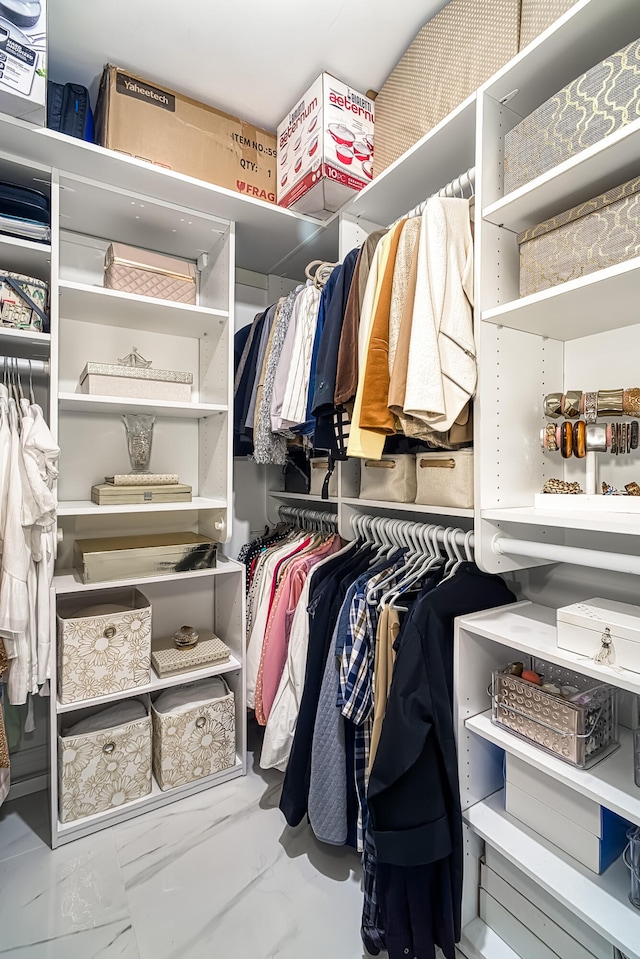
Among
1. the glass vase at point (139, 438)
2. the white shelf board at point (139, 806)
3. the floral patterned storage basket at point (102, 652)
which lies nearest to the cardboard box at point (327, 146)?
the glass vase at point (139, 438)

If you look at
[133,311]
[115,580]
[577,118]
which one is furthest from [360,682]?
[133,311]

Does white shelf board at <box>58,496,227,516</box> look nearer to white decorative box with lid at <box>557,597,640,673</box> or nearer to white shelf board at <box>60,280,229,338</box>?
white shelf board at <box>60,280,229,338</box>

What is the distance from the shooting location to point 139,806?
1.68 metres

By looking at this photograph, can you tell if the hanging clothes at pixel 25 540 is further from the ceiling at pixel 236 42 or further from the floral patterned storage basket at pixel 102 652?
the ceiling at pixel 236 42

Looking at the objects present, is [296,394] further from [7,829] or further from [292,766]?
[7,829]

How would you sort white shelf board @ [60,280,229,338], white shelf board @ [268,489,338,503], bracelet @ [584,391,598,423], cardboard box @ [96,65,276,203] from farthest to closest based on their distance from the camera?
white shelf board @ [268,489,338,503]
white shelf board @ [60,280,229,338]
cardboard box @ [96,65,276,203]
bracelet @ [584,391,598,423]

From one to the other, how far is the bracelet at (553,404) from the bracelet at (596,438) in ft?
0.33

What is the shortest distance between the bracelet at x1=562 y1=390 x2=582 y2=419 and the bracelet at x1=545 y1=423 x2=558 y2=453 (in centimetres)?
5

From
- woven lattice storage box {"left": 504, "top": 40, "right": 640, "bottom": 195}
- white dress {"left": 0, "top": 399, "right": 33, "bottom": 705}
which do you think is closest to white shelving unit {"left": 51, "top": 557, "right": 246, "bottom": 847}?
white dress {"left": 0, "top": 399, "right": 33, "bottom": 705}

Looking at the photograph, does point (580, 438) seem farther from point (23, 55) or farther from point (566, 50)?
point (23, 55)

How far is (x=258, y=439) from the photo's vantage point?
1.83m

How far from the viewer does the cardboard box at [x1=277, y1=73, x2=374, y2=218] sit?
1.59 metres

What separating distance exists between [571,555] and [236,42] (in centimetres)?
179

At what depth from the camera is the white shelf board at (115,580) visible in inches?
63.1
